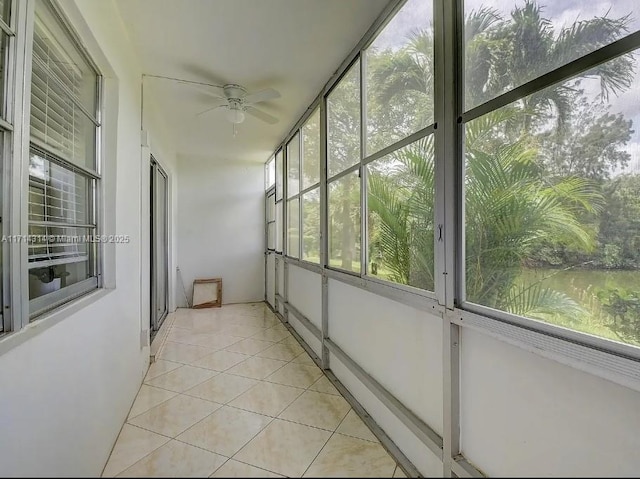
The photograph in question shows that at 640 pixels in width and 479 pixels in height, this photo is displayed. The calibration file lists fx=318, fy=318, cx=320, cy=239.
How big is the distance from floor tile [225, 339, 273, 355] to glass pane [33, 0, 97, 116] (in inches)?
96.9

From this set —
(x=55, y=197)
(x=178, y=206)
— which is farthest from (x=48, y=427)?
(x=178, y=206)

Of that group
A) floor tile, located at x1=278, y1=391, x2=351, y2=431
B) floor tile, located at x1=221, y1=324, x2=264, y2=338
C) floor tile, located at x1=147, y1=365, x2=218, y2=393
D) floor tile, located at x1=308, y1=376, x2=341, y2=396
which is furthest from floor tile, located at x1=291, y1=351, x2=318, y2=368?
floor tile, located at x1=221, y1=324, x2=264, y2=338

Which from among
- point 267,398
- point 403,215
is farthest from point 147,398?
point 403,215

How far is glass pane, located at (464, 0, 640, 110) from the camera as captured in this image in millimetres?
957

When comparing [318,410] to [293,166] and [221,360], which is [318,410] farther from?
[293,166]

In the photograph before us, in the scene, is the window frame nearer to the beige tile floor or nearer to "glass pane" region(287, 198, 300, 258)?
the beige tile floor

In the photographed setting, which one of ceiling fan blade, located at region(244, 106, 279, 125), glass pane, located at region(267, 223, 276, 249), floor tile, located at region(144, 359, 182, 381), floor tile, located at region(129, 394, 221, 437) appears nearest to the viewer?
floor tile, located at region(129, 394, 221, 437)

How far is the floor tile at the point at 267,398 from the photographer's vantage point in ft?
7.12

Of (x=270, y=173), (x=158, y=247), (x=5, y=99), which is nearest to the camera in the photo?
(x=5, y=99)

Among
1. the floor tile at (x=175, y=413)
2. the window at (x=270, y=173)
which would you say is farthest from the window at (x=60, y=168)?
the window at (x=270, y=173)

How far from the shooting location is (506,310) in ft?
3.98

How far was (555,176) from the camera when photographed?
109cm

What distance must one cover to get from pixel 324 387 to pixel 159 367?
5.01 ft

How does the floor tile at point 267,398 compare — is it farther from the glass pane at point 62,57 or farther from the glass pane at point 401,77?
the glass pane at point 62,57
